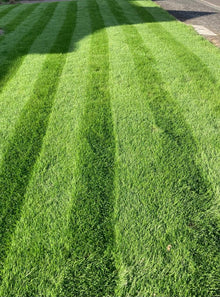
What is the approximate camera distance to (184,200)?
2.02 m

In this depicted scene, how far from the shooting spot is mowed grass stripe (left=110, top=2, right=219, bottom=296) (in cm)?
152

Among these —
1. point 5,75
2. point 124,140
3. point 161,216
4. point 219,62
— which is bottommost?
point 161,216

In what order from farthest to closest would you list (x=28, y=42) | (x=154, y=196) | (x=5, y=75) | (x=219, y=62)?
(x=28, y=42)
(x=219, y=62)
(x=5, y=75)
(x=154, y=196)

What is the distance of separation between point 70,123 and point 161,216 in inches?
72.7

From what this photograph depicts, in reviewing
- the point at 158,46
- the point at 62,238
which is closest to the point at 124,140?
the point at 62,238

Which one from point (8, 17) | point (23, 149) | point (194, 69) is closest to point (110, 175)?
point (23, 149)

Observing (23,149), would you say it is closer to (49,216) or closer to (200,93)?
(49,216)

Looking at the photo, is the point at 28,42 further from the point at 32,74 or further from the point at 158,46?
the point at 158,46

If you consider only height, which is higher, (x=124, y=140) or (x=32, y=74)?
(x=32, y=74)

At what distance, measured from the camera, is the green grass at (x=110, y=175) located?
157 cm

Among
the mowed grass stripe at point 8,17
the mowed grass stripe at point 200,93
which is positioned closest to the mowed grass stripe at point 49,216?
the mowed grass stripe at point 200,93

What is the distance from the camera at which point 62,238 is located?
5.75 ft

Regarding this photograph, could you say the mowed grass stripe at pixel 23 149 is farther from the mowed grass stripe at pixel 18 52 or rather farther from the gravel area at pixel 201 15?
the gravel area at pixel 201 15

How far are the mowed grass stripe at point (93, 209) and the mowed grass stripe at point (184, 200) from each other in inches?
9.0
